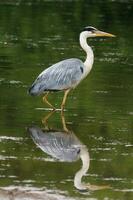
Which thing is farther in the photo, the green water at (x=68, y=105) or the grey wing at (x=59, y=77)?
the grey wing at (x=59, y=77)

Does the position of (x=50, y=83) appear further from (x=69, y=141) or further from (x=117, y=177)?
(x=117, y=177)

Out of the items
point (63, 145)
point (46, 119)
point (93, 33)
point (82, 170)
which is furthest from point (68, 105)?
point (82, 170)

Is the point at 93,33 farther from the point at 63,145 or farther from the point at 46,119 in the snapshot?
the point at 63,145

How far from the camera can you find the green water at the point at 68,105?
35.6 feet

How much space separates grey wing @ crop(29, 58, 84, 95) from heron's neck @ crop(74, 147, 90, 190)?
112 inches

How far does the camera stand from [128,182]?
420 inches

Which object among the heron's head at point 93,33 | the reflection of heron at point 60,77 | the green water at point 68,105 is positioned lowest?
the green water at point 68,105

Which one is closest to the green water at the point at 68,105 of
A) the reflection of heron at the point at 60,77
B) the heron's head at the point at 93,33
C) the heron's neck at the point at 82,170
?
the heron's neck at the point at 82,170

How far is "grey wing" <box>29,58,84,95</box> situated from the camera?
49.5 ft

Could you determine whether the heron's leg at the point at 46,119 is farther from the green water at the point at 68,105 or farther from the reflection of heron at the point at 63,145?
the reflection of heron at the point at 63,145

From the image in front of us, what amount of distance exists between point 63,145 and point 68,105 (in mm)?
3151

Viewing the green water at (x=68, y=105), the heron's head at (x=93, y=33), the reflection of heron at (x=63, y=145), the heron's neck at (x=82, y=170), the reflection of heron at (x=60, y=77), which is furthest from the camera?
the heron's head at (x=93, y=33)

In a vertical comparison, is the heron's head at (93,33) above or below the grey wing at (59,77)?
above

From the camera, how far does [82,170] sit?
11227mm
